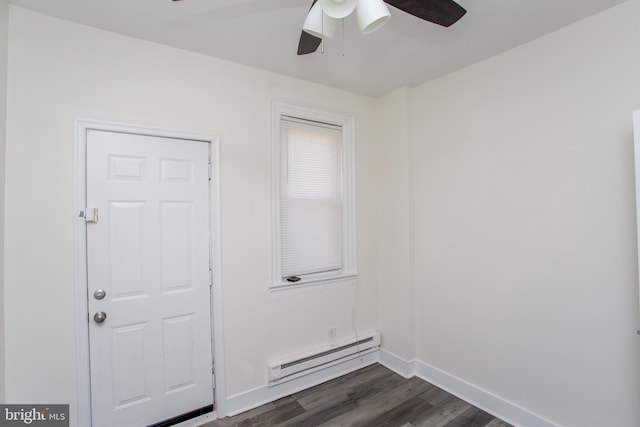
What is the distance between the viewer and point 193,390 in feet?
7.00

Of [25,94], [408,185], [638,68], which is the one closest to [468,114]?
[408,185]

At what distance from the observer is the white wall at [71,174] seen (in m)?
1.67

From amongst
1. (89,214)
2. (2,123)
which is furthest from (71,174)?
(2,123)

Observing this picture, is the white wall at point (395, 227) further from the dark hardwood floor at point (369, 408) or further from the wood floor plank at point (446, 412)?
the wood floor plank at point (446, 412)

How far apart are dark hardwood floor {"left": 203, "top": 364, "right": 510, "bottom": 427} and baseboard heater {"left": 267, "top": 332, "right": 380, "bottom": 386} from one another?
6.7 inches

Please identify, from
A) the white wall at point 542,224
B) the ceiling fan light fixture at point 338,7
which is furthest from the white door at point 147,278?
the white wall at point 542,224

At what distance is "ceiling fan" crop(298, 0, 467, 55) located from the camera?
1143 mm

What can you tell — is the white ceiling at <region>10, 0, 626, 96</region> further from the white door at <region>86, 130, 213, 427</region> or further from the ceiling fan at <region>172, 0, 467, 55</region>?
the white door at <region>86, 130, 213, 427</region>

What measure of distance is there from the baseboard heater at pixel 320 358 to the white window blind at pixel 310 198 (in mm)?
687

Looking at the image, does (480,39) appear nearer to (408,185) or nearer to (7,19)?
(408,185)

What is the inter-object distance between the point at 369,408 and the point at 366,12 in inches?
100

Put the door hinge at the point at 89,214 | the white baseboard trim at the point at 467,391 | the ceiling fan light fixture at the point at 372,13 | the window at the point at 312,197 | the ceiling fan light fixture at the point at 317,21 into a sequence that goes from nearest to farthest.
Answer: the ceiling fan light fixture at the point at 372,13 → the ceiling fan light fixture at the point at 317,21 → the door hinge at the point at 89,214 → the white baseboard trim at the point at 467,391 → the window at the point at 312,197

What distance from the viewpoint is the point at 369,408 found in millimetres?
2305

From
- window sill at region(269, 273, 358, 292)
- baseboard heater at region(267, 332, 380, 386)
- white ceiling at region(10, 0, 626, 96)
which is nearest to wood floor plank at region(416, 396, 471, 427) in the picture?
baseboard heater at region(267, 332, 380, 386)
